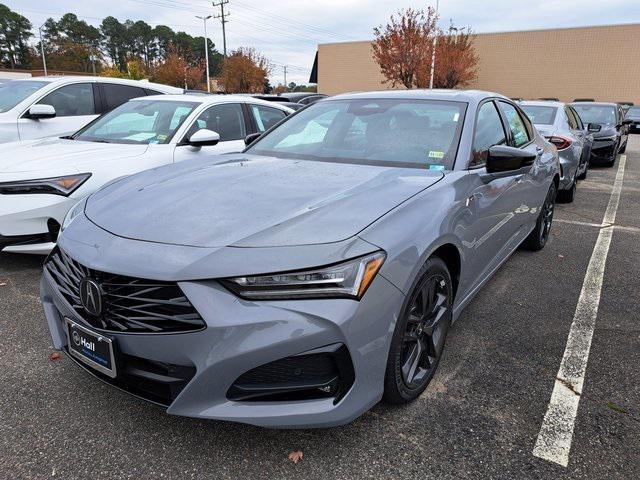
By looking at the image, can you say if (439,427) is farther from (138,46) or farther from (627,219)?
(138,46)

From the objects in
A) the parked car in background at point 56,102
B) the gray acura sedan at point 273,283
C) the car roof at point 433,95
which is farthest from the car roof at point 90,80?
the gray acura sedan at point 273,283

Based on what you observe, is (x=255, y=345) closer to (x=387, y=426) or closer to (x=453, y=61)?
(x=387, y=426)

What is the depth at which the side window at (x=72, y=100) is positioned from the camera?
6113 mm

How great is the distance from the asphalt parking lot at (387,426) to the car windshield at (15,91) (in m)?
3.82

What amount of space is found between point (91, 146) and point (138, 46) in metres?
98.9

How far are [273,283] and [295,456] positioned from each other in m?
0.78

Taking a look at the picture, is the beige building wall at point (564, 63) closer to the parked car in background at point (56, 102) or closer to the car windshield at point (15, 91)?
the parked car in background at point (56, 102)

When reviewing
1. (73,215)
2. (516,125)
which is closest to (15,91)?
(73,215)

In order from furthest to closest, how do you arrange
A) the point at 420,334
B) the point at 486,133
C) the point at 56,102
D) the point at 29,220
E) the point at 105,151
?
1. the point at 56,102
2. the point at 105,151
3. the point at 29,220
4. the point at 486,133
5. the point at 420,334

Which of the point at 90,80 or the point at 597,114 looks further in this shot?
the point at 597,114

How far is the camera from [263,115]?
19.0 ft

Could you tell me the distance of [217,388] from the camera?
1.75m

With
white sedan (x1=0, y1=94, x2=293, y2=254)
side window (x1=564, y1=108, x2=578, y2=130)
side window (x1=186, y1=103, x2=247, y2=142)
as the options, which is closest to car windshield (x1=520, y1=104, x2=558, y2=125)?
side window (x1=564, y1=108, x2=578, y2=130)

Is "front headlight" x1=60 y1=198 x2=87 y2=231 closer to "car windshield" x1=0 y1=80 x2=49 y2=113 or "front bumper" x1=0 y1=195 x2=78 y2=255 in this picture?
"front bumper" x1=0 y1=195 x2=78 y2=255
